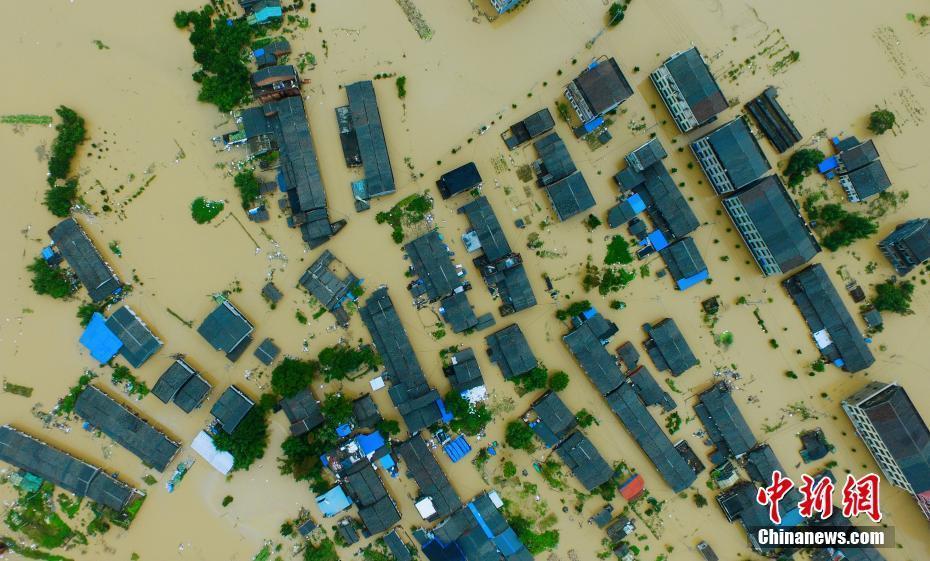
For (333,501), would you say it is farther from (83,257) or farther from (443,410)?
(83,257)

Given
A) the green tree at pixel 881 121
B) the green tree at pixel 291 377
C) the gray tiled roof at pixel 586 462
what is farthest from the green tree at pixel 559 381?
the green tree at pixel 881 121

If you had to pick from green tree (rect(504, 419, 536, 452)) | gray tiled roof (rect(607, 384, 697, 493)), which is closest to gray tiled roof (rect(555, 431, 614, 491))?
green tree (rect(504, 419, 536, 452))

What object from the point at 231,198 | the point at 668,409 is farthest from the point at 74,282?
the point at 668,409

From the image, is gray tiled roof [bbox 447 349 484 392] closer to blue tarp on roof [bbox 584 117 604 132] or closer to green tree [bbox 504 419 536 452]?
green tree [bbox 504 419 536 452]

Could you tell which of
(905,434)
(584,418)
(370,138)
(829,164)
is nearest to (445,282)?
(370,138)

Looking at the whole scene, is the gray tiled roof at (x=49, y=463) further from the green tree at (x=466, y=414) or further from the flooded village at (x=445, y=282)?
the green tree at (x=466, y=414)
